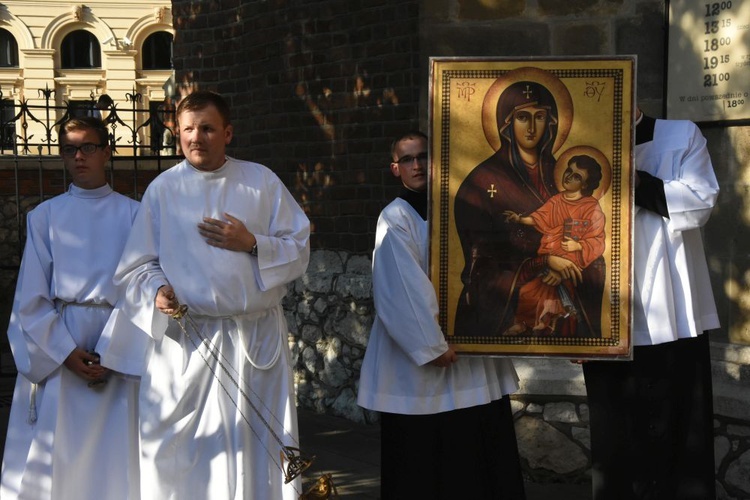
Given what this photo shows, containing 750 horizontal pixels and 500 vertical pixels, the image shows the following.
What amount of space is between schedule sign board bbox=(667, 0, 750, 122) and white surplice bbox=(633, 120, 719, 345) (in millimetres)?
1190

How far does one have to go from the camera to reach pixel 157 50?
132ft

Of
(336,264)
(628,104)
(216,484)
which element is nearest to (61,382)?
(216,484)

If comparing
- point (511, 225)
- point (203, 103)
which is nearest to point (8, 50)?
point (203, 103)

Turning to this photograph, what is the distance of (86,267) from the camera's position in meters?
5.29

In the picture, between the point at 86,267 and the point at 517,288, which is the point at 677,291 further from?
the point at 86,267

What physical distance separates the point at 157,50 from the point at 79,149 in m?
36.1

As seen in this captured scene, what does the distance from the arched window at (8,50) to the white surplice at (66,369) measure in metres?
36.8

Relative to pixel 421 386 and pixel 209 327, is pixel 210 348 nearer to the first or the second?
pixel 209 327

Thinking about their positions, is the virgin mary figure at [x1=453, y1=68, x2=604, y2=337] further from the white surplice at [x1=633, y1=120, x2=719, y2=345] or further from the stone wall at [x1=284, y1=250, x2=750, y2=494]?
the stone wall at [x1=284, y1=250, x2=750, y2=494]

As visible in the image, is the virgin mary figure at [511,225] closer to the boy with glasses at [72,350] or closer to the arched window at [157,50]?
the boy with glasses at [72,350]

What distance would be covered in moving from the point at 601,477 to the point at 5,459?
275 cm

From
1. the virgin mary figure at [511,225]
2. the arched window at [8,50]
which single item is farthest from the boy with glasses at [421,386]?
the arched window at [8,50]

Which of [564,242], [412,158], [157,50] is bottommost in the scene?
[564,242]

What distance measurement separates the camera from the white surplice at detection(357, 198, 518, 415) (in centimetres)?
468
